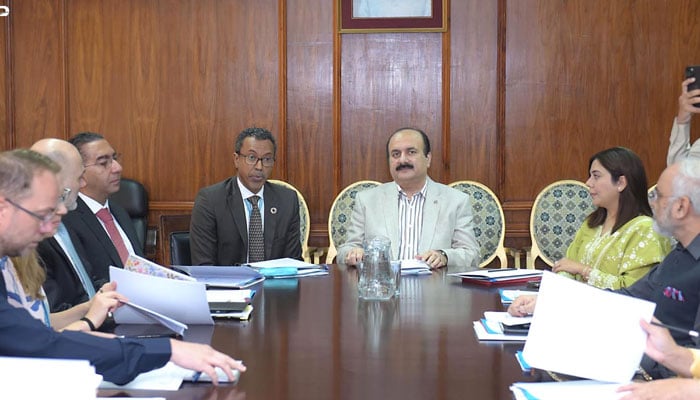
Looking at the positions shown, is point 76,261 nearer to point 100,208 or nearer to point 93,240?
point 93,240

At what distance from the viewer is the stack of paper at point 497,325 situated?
2047mm

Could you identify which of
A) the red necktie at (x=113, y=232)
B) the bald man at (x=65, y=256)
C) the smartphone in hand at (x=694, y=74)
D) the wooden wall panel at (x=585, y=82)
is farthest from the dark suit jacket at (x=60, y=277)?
the wooden wall panel at (x=585, y=82)

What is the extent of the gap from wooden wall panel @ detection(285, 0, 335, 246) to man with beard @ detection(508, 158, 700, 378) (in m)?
3.35

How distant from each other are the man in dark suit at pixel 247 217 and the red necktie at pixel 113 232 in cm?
69

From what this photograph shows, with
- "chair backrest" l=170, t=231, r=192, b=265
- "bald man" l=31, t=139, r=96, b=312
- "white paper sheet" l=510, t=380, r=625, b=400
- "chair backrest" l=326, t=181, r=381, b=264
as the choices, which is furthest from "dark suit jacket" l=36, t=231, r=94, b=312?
"chair backrest" l=326, t=181, r=381, b=264

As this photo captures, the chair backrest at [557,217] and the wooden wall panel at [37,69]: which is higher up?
the wooden wall panel at [37,69]

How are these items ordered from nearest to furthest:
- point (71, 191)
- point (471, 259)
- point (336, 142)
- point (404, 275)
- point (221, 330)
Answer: point (221, 330), point (71, 191), point (404, 275), point (471, 259), point (336, 142)

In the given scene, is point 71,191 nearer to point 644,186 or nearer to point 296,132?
point 644,186

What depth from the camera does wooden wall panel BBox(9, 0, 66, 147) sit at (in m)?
5.58

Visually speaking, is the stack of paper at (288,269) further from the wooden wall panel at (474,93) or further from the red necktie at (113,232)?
the wooden wall panel at (474,93)

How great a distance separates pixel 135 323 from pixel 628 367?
4.51ft

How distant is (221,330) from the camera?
2.15 m

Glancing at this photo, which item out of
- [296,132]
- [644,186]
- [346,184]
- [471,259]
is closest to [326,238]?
[346,184]

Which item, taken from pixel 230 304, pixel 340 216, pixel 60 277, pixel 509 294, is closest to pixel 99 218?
pixel 60 277
